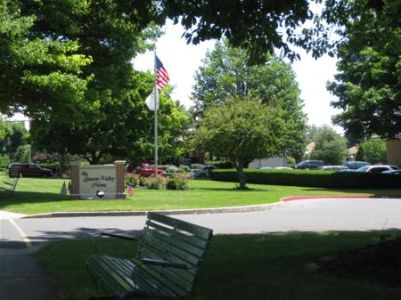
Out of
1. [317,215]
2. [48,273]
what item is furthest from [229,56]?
[48,273]

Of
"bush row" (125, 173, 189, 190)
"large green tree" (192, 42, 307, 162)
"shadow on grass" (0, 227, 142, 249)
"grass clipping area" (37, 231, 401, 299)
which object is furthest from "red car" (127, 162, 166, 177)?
"grass clipping area" (37, 231, 401, 299)

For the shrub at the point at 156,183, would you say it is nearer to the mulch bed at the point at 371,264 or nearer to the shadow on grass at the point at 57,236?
the shadow on grass at the point at 57,236

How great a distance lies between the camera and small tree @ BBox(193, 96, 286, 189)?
3304 centimetres

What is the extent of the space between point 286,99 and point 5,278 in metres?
67.8

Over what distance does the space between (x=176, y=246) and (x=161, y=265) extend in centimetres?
84

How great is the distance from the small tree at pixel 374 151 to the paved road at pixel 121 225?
56365 mm

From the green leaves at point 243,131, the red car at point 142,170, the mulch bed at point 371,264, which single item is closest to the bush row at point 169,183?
the green leaves at point 243,131

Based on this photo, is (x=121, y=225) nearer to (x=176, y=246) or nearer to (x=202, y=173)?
(x=176, y=246)

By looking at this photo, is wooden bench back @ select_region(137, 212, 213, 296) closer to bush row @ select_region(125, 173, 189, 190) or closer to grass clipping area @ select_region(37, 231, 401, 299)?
grass clipping area @ select_region(37, 231, 401, 299)

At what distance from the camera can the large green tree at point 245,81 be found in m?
73.4

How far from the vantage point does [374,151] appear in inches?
3066

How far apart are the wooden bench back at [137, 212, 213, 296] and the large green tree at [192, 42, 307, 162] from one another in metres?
66.2

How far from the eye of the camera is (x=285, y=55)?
9.81m

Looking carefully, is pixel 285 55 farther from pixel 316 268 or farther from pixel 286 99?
pixel 286 99
